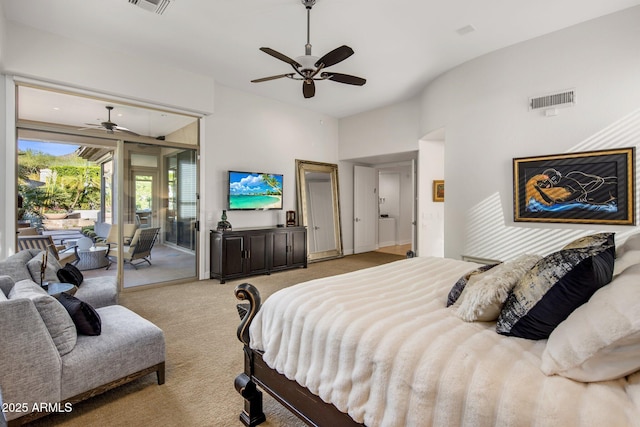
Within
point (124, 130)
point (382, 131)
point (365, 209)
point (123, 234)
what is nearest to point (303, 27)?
point (124, 130)

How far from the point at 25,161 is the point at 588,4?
6.69 m

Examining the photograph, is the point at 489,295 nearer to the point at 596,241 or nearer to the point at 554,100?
the point at 596,241

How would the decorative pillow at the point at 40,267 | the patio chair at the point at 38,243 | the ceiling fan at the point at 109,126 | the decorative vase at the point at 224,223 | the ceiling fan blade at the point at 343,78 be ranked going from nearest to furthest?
the decorative pillow at the point at 40,267, the ceiling fan blade at the point at 343,78, the patio chair at the point at 38,243, the ceiling fan at the point at 109,126, the decorative vase at the point at 224,223

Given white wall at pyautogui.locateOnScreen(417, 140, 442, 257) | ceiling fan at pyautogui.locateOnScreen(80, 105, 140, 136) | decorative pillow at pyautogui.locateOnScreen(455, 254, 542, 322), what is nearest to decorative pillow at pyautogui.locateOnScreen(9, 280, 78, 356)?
decorative pillow at pyautogui.locateOnScreen(455, 254, 542, 322)

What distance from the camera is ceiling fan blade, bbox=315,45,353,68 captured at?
2.95 m

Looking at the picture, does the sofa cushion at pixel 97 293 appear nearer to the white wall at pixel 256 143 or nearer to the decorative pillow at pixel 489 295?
the white wall at pixel 256 143

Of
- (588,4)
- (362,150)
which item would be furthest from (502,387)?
(362,150)

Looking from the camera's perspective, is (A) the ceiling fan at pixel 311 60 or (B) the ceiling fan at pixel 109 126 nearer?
(A) the ceiling fan at pixel 311 60

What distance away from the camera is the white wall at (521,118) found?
11.0 ft

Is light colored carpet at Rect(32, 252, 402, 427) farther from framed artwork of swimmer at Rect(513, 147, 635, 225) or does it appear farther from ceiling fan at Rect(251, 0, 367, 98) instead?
framed artwork of swimmer at Rect(513, 147, 635, 225)

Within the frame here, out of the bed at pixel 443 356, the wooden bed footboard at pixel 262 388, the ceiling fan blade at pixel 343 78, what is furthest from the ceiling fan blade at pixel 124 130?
the bed at pixel 443 356

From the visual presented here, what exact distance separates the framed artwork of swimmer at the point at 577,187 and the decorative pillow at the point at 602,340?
3100 mm

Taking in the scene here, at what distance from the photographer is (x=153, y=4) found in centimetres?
310

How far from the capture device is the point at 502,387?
3.29ft
